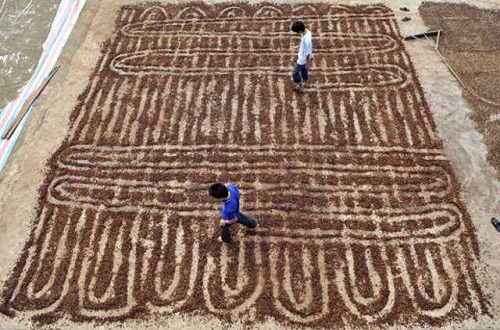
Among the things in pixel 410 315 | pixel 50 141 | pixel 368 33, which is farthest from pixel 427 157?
pixel 50 141

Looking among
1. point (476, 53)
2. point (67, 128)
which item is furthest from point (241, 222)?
point (476, 53)

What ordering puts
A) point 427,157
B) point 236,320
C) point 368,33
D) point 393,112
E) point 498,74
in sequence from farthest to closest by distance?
point 368,33
point 498,74
point 393,112
point 427,157
point 236,320

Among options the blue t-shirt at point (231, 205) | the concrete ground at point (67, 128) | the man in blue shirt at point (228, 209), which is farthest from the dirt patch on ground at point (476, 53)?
the blue t-shirt at point (231, 205)

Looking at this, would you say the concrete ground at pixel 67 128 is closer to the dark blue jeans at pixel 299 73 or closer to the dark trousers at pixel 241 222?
the dark trousers at pixel 241 222

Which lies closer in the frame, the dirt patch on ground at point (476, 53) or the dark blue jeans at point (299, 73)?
the dirt patch on ground at point (476, 53)

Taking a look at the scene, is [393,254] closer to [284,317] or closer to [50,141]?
[284,317]

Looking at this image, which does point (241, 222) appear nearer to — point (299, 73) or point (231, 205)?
point (231, 205)
